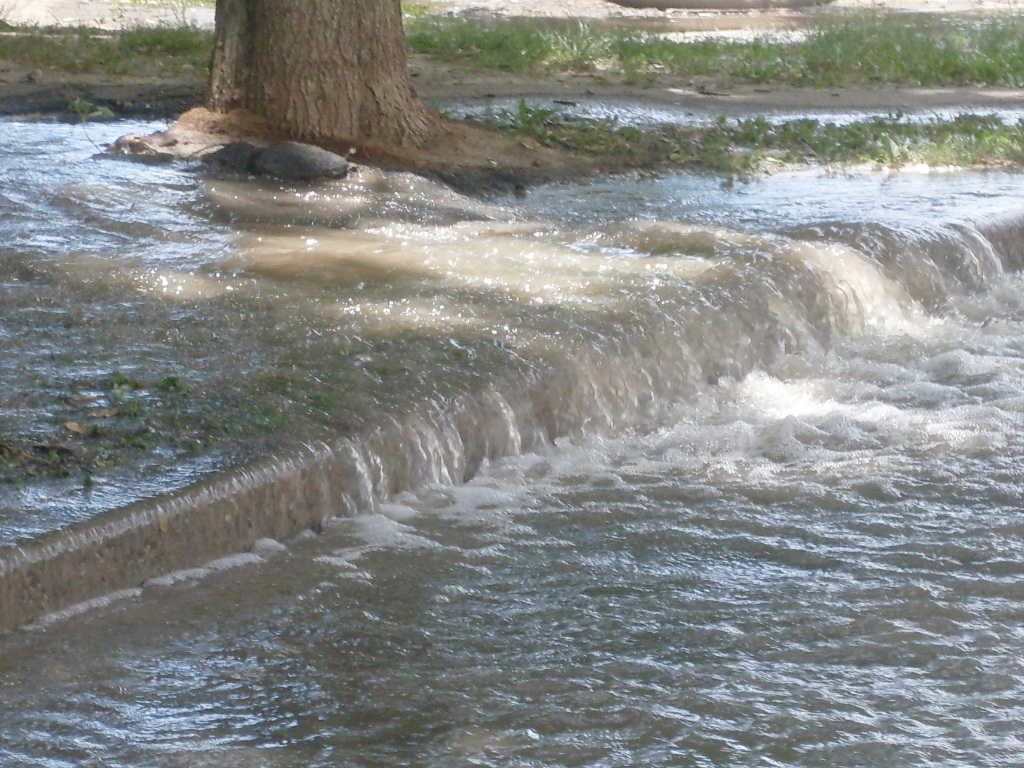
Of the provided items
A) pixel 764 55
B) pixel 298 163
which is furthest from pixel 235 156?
pixel 764 55

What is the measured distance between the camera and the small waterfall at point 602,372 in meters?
3.86

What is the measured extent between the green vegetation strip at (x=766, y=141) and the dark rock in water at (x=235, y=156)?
2.41 metres

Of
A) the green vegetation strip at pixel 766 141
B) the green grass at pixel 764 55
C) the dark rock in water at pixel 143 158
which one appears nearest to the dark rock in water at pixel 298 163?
the dark rock in water at pixel 143 158

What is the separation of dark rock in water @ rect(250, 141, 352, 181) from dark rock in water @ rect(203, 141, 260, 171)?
0.23 feet

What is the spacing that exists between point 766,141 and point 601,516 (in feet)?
21.9

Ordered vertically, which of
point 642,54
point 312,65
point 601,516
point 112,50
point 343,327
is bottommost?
point 601,516

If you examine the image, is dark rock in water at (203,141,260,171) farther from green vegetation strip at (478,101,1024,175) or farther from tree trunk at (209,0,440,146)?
green vegetation strip at (478,101,1024,175)

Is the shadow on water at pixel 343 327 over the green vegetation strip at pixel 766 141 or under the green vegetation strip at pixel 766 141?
under

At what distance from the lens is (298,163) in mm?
8281

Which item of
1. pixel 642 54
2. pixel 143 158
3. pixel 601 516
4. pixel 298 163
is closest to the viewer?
pixel 601 516

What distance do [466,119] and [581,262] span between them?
4.26m

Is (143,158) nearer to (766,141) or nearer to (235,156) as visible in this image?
(235,156)

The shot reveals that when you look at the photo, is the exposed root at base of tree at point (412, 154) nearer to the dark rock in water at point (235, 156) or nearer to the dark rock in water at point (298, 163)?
the dark rock in water at point (235, 156)

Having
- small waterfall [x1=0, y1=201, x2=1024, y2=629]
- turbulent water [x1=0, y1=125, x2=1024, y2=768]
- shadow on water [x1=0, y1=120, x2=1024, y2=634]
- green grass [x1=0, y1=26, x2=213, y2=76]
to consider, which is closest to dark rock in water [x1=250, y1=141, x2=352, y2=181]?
shadow on water [x1=0, y1=120, x2=1024, y2=634]
